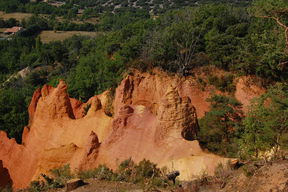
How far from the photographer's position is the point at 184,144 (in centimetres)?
1645

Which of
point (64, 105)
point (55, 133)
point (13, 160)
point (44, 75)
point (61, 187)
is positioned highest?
point (61, 187)

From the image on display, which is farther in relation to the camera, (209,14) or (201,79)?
(209,14)

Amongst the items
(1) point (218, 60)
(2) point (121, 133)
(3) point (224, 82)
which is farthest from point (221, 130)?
(1) point (218, 60)

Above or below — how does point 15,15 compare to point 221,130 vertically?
below

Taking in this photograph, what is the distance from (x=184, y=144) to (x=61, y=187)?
246 inches

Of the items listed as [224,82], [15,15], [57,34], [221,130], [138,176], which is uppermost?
[138,176]

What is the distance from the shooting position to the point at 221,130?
18.7 metres

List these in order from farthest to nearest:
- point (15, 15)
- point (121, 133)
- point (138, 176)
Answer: point (15, 15) < point (121, 133) < point (138, 176)

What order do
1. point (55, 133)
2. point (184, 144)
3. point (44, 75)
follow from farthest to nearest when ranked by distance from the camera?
1. point (44, 75)
2. point (55, 133)
3. point (184, 144)

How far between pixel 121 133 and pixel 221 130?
5029 mm

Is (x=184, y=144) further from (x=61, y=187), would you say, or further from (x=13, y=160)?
(x=13, y=160)

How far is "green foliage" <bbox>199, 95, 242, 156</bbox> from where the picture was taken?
1735cm

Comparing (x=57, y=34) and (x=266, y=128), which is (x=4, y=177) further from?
(x=57, y=34)

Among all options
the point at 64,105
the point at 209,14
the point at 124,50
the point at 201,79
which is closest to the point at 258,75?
the point at 201,79
